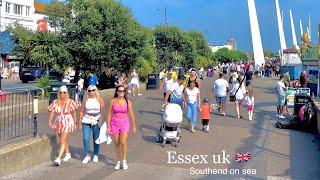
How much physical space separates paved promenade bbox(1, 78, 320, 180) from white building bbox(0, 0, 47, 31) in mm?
59342

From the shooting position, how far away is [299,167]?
9.57 metres

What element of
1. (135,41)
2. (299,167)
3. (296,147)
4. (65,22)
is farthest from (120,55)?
(299,167)

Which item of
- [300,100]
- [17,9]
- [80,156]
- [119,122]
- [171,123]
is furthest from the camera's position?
[17,9]

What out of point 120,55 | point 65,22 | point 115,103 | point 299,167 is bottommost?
point 299,167

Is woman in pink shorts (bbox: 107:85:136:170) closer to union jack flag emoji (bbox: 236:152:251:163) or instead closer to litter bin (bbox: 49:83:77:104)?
union jack flag emoji (bbox: 236:152:251:163)

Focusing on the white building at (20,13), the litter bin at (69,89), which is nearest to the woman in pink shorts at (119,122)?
the litter bin at (69,89)

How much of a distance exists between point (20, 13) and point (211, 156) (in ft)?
237

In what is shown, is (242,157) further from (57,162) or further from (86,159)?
(57,162)

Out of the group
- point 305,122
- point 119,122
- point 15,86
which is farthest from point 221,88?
point 15,86

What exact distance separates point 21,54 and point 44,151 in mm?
17640

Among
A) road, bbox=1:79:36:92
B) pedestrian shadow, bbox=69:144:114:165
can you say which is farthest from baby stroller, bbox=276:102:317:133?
road, bbox=1:79:36:92

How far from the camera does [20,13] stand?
77812 millimetres

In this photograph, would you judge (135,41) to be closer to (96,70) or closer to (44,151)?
(96,70)

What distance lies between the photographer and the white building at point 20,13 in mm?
71125
